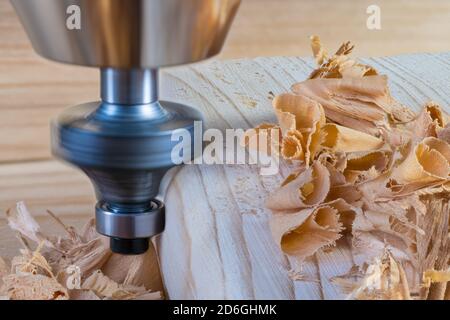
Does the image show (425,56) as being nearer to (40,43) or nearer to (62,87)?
(62,87)

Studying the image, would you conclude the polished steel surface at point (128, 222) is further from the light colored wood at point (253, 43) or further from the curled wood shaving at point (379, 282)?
the light colored wood at point (253, 43)

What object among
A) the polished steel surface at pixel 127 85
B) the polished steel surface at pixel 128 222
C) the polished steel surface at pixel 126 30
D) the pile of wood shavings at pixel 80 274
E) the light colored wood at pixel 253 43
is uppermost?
the polished steel surface at pixel 126 30

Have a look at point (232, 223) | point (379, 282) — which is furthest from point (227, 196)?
point (379, 282)

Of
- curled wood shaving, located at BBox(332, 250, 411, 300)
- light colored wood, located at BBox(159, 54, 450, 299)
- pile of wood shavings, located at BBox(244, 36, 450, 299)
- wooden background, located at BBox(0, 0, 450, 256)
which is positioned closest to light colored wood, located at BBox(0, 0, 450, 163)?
wooden background, located at BBox(0, 0, 450, 256)

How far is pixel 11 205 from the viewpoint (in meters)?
0.82

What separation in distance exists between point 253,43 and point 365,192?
0.52 m

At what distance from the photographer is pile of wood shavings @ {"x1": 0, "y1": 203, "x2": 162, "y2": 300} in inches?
20.6

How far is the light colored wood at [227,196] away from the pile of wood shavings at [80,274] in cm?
3

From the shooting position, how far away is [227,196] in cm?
55

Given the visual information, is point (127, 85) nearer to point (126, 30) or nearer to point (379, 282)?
point (126, 30)

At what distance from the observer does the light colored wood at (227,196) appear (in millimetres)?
460

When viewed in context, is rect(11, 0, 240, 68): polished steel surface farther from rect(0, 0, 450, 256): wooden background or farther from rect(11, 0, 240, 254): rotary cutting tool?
rect(0, 0, 450, 256): wooden background

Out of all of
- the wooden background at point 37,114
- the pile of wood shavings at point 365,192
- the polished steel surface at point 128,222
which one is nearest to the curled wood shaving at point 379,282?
the pile of wood shavings at point 365,192

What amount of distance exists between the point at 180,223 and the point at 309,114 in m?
0.11
